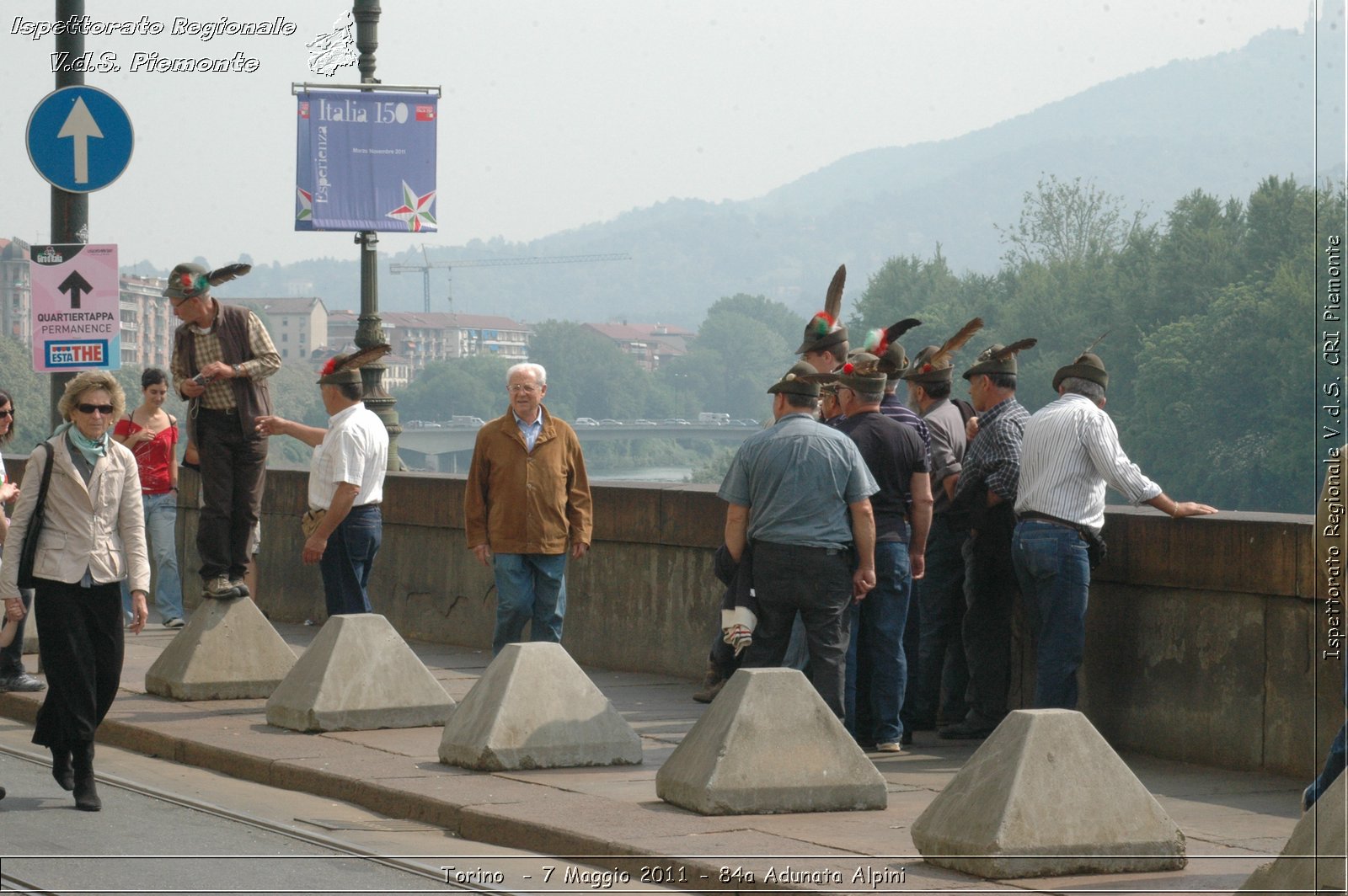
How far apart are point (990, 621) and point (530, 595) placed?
2486mm

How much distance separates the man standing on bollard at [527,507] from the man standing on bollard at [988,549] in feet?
6.93

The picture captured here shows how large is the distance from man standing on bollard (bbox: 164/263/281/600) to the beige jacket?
248 centimetres

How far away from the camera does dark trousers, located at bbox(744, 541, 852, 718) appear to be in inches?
332

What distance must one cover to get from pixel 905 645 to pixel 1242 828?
2957mm

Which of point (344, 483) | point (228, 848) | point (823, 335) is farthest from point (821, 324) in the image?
point (228, 848)

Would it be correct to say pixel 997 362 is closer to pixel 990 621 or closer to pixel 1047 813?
pixel 990 621

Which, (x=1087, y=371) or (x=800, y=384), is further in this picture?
(x=1087, y=371)

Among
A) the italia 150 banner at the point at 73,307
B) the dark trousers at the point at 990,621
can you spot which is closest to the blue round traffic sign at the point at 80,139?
the italia 150 banner at the point at 73,307

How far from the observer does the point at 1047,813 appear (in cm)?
634

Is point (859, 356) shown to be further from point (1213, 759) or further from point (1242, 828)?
point (1242, 828)

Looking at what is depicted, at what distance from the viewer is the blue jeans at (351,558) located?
1051 cm

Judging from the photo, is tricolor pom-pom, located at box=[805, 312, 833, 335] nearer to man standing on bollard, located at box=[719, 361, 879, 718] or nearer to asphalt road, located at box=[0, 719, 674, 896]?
man standing on bollard, located at box=[719, 361, 879, 718]

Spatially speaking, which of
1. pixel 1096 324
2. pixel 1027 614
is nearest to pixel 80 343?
pixel 1027 614

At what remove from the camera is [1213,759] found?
865cm
